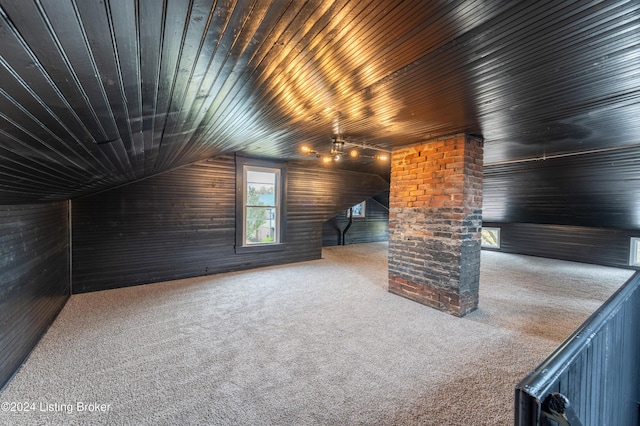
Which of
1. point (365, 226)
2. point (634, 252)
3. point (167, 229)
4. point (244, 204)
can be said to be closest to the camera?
point (167, 229)

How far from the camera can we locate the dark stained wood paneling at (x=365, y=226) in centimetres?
829

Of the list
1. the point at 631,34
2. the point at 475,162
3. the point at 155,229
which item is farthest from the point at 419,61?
the point at 155,229

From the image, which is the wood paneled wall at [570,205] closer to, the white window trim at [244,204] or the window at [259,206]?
the white window trim at [244,204]

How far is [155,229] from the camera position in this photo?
4.15 metres

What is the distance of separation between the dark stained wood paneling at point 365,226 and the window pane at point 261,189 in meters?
2.98

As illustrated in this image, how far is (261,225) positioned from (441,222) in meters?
3.54

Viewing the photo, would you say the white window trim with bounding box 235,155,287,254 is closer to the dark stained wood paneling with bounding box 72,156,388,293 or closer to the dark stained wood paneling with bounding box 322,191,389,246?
the dark stained wood paneling with bounding box 72,156,388,293

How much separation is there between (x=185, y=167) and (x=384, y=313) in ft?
12.0

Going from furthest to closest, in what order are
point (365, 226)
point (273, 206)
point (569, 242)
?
point (365, 226) → point (569, 242) → point (273, 206)

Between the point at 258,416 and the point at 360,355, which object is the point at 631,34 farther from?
the point at 258,416

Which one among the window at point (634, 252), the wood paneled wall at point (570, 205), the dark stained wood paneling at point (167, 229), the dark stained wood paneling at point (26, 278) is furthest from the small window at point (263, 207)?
the window at point (634, 252)

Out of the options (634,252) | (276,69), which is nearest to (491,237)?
(634,252)

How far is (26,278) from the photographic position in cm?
221

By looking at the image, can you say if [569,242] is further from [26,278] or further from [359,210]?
[26,278]
